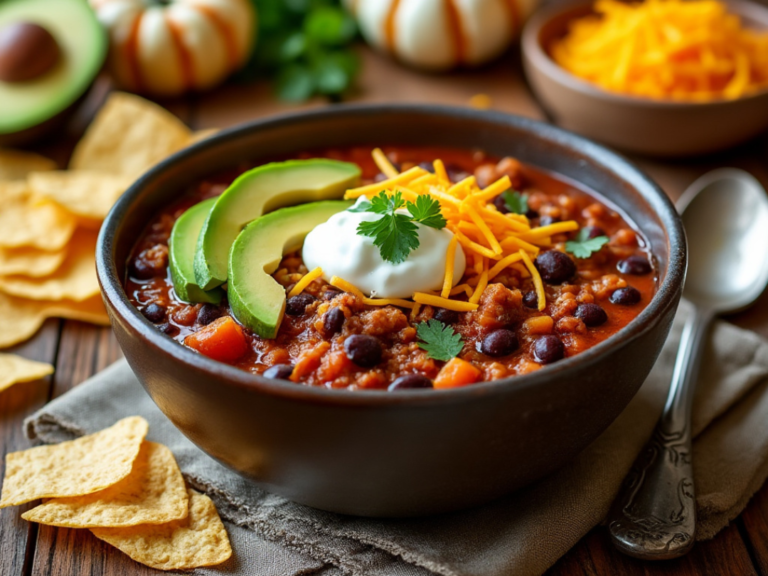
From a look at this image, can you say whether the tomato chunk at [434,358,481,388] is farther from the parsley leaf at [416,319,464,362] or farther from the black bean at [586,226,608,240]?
the black bean at [586,226,608,240]

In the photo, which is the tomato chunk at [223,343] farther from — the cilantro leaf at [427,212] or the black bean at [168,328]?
the cilantro leaf at [427,212]

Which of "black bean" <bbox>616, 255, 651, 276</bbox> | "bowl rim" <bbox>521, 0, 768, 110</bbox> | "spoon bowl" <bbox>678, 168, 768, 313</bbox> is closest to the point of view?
"black bean" <bbox>616, 255, 651, 276</bbox>

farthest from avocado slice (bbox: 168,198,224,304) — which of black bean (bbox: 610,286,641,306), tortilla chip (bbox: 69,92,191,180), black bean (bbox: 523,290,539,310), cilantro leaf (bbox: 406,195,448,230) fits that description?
tortilla chip (bbox: 69,92,191,180)

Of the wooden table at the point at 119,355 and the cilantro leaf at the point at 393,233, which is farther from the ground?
the cilantro leaf at the point at 393,233

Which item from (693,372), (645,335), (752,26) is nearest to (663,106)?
(752,26)

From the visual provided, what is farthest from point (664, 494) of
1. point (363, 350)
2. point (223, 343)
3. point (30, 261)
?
point (30, 261)

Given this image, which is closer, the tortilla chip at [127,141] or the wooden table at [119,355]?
the wooden table at [119,355]

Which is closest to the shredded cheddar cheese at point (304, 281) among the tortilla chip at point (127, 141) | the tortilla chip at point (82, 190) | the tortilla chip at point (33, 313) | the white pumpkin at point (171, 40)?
the tortilla chip at point (33, 313)

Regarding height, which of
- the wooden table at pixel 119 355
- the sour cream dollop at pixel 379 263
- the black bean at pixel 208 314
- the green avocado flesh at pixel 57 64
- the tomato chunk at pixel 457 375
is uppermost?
the sour cream dollop at pixel 379 263
